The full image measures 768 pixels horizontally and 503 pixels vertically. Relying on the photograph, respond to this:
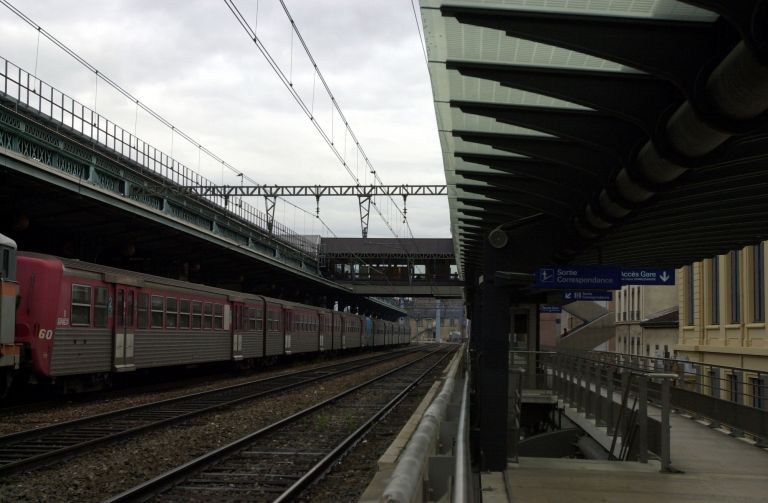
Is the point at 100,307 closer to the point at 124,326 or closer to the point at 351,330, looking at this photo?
the point at 124,326

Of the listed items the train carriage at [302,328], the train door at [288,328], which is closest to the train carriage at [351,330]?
the train carriage at [302,328]

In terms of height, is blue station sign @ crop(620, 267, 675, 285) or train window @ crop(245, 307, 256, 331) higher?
blue station sign @ crop(620, 267, 675, 285)

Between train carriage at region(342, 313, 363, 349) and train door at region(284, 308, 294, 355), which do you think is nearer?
train door at region(284, 308, 294, 355)

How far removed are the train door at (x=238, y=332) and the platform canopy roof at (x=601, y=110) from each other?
54.3 feet

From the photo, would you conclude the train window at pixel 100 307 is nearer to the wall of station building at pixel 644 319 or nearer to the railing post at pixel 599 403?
the railing post at pixel 599 403

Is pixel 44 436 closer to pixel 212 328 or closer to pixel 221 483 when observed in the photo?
pixel 221 483

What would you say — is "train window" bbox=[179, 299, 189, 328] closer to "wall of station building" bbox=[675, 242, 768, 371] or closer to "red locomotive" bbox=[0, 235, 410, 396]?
"red locomotive" bbox=[0, 235, 410, 396]

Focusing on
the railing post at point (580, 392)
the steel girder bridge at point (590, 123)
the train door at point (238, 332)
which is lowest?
the railing post at point (580, 392)

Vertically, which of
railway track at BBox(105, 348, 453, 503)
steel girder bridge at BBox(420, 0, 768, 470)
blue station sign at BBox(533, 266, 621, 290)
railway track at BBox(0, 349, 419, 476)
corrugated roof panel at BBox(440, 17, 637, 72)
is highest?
corrugated roof panel at BBox(440, 17, 637, 72)

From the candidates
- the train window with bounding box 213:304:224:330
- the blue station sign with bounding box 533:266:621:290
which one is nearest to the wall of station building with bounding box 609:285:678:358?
the train window with bounding box 213:304:224:330

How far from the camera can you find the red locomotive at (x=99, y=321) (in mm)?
14953

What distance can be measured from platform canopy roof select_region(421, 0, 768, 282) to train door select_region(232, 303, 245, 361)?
16.5m

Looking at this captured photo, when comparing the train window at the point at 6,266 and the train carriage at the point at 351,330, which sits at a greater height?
the train window at the point at 6,266

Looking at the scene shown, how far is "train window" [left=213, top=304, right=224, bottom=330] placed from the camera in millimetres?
24734
